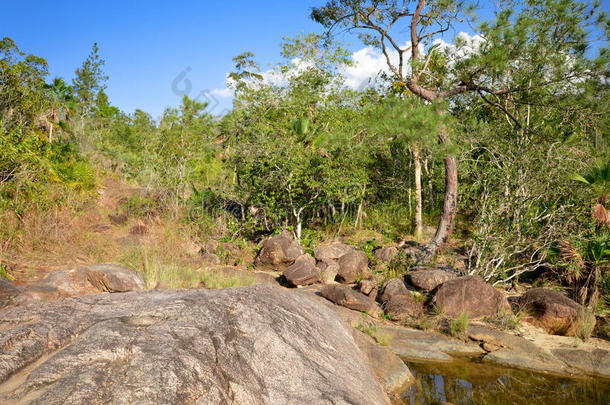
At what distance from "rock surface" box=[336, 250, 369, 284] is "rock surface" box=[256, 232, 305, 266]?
122cm

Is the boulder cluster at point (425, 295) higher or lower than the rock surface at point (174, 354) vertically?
lower

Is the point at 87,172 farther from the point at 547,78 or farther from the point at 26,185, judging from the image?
the point at 547,78

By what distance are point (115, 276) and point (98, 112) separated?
80.8ft

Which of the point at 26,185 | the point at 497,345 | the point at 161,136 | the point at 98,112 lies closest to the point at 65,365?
the point at 497,345

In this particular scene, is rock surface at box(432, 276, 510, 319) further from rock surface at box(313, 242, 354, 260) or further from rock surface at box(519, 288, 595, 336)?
rock surface at box(313, 242, 354, 260)

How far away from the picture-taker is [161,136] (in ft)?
51.3

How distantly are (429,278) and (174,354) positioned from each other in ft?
21.6

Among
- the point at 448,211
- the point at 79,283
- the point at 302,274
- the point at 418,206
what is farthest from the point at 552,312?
the point at 79,283

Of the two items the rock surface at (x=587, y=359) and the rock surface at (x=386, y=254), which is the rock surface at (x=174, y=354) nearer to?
the rock surface at (x=587, y=359)

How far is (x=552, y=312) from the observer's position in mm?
6539

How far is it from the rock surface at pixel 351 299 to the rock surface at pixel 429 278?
1.17m

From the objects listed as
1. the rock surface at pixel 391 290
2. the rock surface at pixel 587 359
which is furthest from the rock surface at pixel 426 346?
the rock surface at pixel 391 290

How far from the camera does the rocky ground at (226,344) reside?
206 centimetres

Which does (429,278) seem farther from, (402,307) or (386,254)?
(386,254)
